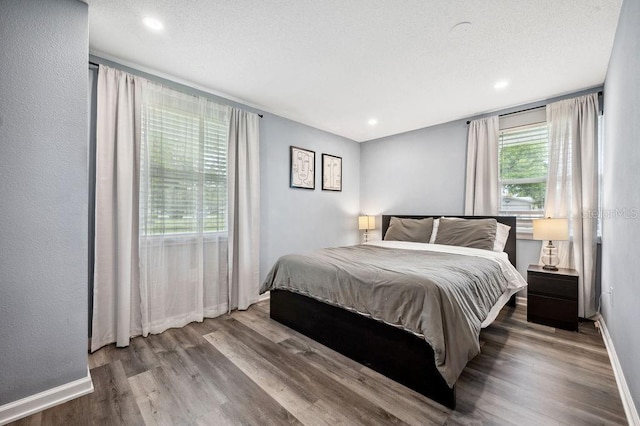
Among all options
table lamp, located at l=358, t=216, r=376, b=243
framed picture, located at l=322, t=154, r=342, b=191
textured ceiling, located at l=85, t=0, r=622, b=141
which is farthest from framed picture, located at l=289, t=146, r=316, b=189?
table lamp, located at l=358, t=216, r=376, b=243

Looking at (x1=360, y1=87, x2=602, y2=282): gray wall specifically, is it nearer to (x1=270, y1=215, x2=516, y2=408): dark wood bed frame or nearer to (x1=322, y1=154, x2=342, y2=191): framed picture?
(x1=322, y1=154, x2=342, y2=191): framed picture

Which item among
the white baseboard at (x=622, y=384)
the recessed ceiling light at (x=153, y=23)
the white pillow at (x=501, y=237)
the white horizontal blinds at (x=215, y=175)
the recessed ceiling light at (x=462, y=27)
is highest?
the recessed ceiling light at (x=462, y=27)

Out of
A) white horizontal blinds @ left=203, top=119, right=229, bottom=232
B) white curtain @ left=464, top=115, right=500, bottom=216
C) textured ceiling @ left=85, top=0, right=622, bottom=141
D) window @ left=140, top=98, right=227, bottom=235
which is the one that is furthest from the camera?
white curtain @ left=464, top=115, right=500, bottom=216

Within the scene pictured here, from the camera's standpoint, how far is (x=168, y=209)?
8.61 feet

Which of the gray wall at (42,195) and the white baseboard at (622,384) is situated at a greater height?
the gray wall at (42,195)

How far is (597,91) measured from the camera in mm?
2797

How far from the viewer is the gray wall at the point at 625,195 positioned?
141 centimetres

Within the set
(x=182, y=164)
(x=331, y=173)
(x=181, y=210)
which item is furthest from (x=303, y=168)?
(x=181, y=210)

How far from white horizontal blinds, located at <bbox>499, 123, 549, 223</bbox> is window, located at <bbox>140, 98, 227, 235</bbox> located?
11.6 ft

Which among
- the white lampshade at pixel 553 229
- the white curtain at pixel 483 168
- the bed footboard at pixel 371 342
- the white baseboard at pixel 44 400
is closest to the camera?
the white baseboard at pixel 44 400

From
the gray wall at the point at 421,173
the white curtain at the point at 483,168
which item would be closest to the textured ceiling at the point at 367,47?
the white curtain at the point at 483,168

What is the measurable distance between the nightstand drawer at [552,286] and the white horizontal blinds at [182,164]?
339cm

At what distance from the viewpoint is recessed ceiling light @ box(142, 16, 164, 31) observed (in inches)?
74.2

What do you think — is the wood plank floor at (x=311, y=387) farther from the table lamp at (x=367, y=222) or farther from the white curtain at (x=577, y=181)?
the table lamp at (x=367, y=222)
